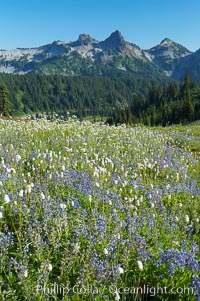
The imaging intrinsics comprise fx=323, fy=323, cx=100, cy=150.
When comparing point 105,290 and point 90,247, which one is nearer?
point 105,290

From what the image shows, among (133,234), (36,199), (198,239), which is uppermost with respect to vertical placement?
(36,199)

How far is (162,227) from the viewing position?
17.4 feet

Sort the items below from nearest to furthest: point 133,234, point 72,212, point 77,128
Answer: point 133,234, point 72,212, point 77,128

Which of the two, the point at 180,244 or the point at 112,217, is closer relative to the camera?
the point at 180,244

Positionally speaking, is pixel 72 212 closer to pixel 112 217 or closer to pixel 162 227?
pixel 112 217

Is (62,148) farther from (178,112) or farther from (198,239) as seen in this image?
(178,112)

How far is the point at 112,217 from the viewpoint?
210 inches

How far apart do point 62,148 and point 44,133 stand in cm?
232

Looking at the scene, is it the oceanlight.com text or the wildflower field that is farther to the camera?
the wildflower field

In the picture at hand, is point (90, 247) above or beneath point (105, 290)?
above

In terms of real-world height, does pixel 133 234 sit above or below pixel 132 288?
above

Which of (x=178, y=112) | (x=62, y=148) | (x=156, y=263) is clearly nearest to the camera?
(x=156, y=263)

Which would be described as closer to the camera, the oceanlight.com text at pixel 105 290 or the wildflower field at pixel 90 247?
the oceanlight.com text at pixel 105 290

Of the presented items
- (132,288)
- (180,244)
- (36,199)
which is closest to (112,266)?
(132,288)
